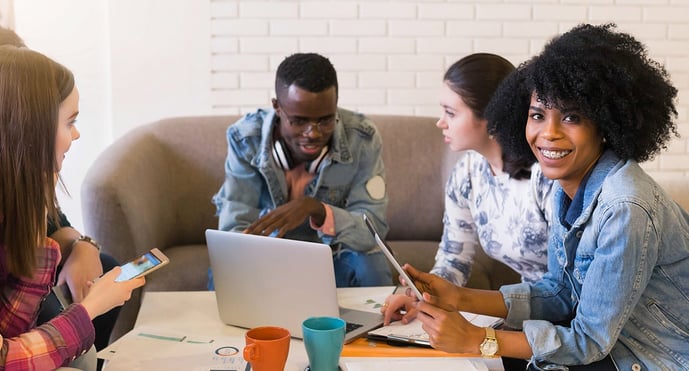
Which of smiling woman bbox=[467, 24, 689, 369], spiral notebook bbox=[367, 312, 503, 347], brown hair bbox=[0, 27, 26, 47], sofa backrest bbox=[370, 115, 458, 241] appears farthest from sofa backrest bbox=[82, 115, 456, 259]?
smiling woman bbox=[467, 24, 689, 369]

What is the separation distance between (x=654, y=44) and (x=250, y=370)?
290cm

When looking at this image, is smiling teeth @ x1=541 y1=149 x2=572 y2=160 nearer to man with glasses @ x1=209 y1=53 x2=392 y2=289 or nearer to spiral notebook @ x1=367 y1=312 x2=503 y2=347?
spiral notebook @ x1=367 y1=312 x2=503 y2=347

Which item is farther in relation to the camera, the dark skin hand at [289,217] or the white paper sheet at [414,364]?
the dark skin hand at [289,217]

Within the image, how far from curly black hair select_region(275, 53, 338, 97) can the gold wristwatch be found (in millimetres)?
980

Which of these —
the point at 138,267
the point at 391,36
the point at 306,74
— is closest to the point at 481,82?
the point at 306,74

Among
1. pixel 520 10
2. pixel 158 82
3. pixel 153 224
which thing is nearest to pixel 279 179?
pixel 153 224

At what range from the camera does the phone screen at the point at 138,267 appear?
1.35 meters

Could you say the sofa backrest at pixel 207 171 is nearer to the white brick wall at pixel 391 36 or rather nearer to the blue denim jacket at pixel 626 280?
the white brick wall at pixel 391 36

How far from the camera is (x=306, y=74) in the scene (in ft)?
6.86

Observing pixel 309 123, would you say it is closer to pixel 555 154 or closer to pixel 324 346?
pixel 555 154

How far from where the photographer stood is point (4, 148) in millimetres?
1177

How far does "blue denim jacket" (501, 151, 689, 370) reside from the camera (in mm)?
1228

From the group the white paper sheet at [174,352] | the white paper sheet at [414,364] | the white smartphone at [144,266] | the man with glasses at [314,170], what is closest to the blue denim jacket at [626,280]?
the white paper sheet at [414,364]

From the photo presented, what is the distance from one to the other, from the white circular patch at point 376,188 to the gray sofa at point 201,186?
16.7 inches
